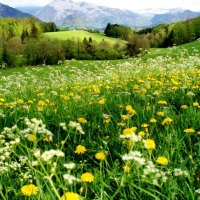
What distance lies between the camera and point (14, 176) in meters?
3.38

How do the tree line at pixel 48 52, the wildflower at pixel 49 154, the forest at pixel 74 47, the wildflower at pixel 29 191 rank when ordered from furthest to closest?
the forest at pixel 74 47
the tree line at pixel 48 52
the wildflower at pixel 29 191
the wildflower at pixel 49 154

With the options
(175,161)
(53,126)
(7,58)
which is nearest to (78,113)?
(53,126)

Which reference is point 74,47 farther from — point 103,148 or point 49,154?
point 49,154

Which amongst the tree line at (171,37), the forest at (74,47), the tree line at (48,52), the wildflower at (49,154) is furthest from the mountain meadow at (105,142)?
the tree line at (171,37)

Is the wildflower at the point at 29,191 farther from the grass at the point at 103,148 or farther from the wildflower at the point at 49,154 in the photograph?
the wildflower at the point at 49,154

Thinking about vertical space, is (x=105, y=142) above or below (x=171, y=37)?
above

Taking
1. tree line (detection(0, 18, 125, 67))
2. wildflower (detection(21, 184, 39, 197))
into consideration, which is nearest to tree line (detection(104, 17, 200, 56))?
tree line (detection(0, 18, 125, 67))

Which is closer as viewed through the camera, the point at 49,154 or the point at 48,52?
the point at 49,154

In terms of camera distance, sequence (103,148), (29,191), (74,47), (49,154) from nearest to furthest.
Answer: (49,154) → (29,191) → (103,148) → (74,47)

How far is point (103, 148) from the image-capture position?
3.88 meters

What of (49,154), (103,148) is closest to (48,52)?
(103,148)

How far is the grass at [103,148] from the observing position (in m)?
2.34

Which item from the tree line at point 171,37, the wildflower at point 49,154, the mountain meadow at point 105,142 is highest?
the wildflower at point 49,154

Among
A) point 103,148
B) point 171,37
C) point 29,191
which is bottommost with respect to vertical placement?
point 171,37
